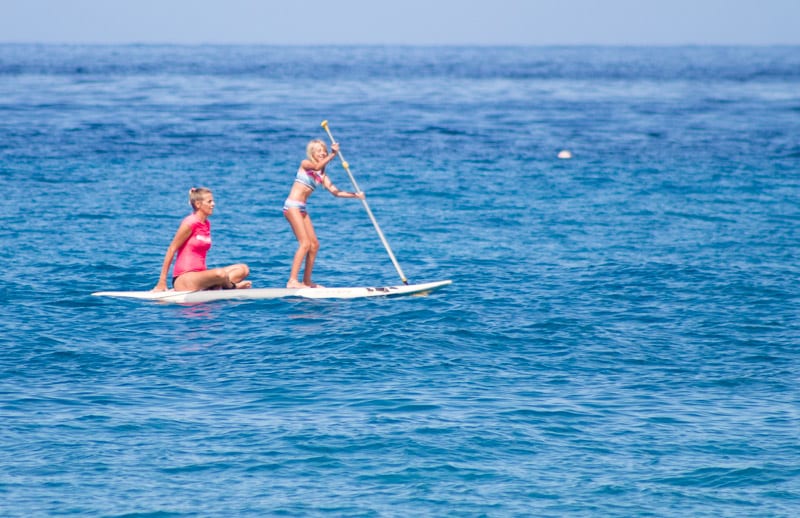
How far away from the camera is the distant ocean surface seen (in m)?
12.0

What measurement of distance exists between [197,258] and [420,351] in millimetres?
4381

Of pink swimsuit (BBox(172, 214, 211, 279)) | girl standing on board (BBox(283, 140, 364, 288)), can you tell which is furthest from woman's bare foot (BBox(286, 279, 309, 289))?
pink swimsuit (BBox(172, 214, 211, 279))

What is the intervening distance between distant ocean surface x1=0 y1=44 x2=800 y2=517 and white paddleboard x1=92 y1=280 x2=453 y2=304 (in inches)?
8.9

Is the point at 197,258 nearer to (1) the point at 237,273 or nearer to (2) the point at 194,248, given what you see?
(2) the point at 194,248

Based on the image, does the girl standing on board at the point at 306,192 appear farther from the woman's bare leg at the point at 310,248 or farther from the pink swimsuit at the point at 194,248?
the pink swimsuit at the point at 194,248

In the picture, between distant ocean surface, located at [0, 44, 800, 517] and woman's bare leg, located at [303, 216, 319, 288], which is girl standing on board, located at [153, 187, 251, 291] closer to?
distant ocean surface, located at [0, 44, 800, 517]

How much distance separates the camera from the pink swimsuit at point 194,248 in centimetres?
1833

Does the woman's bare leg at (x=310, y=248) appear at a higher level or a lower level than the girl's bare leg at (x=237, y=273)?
higher

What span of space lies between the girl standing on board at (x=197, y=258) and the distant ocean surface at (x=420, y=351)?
0.43 meters

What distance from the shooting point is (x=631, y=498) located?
1170 centimetres

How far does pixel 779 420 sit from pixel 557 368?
3202 mm

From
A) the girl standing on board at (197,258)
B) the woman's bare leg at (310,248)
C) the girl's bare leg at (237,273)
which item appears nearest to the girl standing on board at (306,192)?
the woman's bare leg at (310,248)

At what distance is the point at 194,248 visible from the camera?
18.7 meters

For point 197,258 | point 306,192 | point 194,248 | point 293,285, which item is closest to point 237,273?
point 197,258
